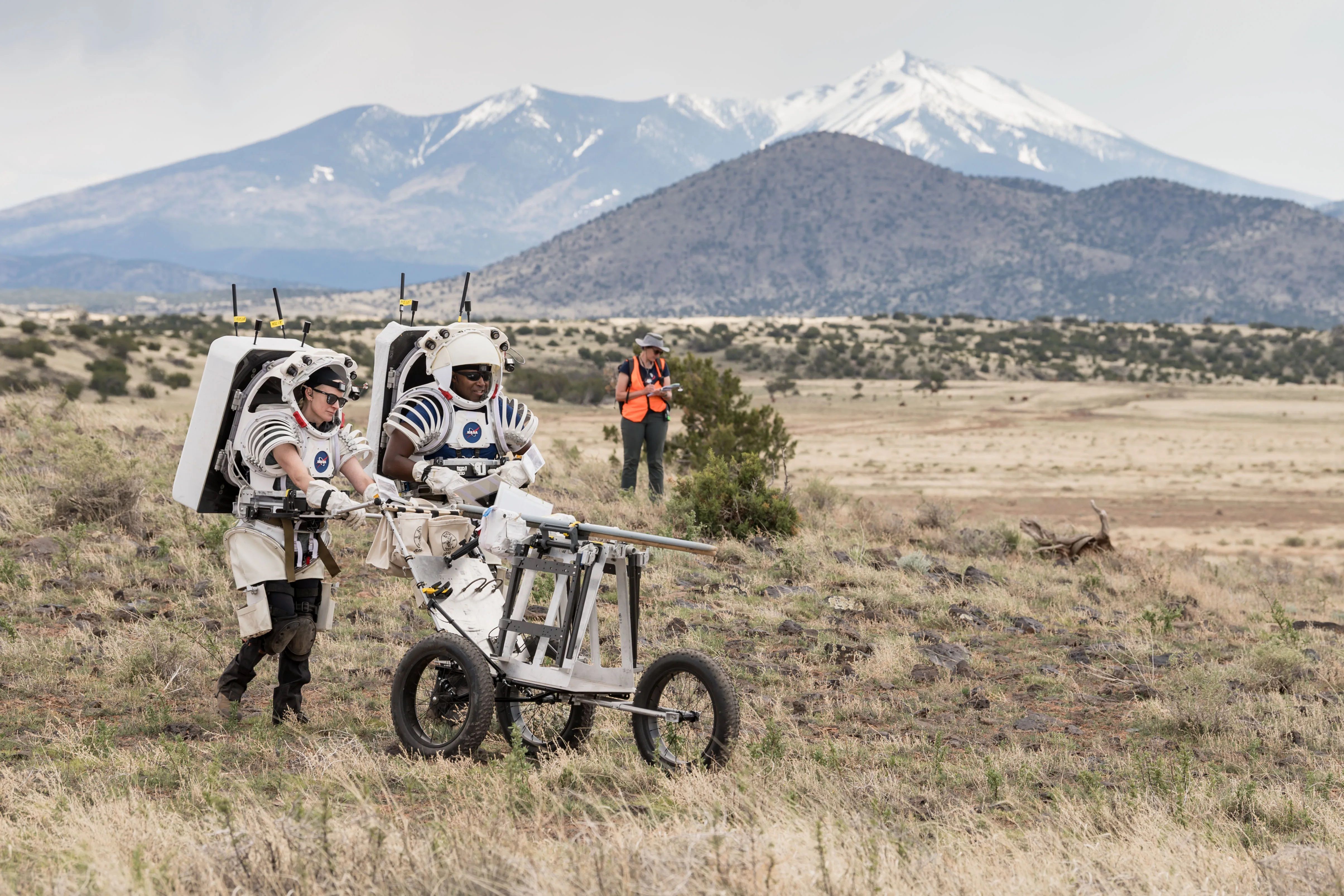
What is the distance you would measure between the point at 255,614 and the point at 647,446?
26.4ft

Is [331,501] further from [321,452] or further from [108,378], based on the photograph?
[108,378]

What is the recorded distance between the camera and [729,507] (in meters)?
12.7

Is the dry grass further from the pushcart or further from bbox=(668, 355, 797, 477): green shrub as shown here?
bbox=(668, 355, 797, 477): green shrub

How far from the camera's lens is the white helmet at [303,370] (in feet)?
20.0

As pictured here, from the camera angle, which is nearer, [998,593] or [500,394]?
[500,394]

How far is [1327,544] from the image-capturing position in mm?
17094

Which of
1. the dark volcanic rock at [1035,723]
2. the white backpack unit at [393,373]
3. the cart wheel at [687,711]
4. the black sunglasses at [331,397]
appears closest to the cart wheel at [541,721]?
the cart wheel at [687,711]

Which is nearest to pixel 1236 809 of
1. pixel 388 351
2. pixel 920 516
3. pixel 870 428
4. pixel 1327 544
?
pixel 388 351

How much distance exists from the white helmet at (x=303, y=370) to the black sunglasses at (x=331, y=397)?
0.14ft

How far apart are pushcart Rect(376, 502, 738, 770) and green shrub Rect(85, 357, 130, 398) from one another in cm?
2856

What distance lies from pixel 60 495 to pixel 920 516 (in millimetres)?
9575

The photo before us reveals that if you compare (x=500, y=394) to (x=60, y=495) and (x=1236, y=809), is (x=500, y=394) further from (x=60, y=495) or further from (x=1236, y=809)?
(x=60, y=495)

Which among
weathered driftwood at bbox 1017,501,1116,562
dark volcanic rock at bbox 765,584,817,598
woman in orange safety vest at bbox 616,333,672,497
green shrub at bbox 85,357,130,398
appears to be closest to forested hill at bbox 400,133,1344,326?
green shrub at bbox 85,357,130,398

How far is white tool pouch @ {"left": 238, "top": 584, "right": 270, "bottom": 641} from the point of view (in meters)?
6.04
